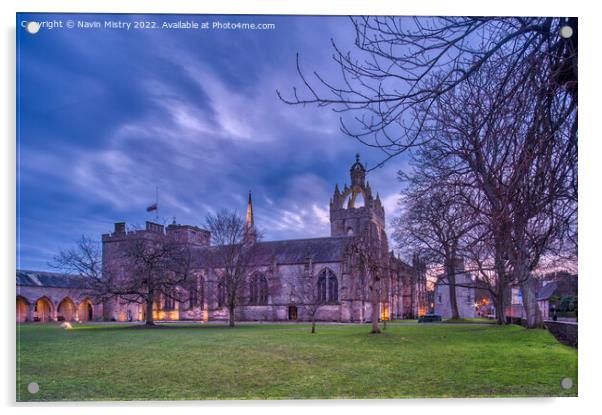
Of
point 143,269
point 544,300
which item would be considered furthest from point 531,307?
point 143,269

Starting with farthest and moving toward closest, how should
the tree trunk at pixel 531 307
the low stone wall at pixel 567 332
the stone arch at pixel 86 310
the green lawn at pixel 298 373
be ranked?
the stone arch at pixel 86 310
the tree trunk at pixel 531 307
the low stone wall at pixel 567 332
the green lawn at pixel 298 373

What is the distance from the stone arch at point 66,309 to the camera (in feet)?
127

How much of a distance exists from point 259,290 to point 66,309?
15.5 meters

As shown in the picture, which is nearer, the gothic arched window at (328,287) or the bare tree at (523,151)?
the bare tree at (523,151)

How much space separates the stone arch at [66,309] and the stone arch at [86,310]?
24.0 inches

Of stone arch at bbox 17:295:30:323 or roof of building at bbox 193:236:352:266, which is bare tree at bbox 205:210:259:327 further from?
stone arch at bbox 17:295:30:323

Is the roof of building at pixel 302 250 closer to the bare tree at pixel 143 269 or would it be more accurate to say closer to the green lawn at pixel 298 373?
the bare tree at pixel 143 269

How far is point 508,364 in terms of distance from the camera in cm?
1036

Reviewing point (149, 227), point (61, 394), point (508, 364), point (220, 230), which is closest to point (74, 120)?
point (61, 394)

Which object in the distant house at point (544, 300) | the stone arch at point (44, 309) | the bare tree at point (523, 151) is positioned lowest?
the stone arch at point (44, 309)

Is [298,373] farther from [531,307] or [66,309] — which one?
[66,309]

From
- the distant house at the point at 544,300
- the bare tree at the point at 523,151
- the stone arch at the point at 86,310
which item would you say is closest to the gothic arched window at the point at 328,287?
the stone arch at the point at 86,310

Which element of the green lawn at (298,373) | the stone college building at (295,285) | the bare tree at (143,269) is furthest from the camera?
the stone college building at (295,285)

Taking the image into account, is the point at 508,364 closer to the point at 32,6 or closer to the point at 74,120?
the point at 74,120
